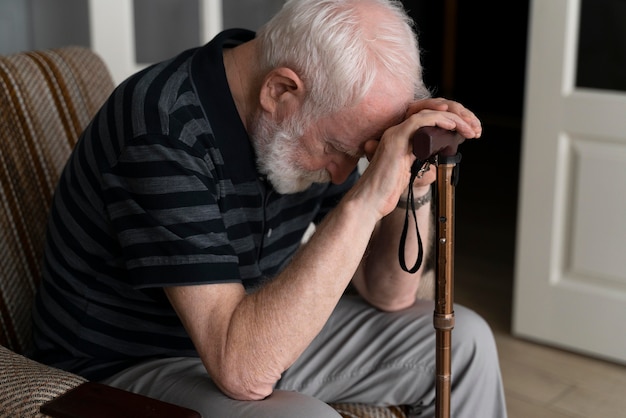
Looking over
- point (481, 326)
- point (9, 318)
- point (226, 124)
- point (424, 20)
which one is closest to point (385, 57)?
point (226, 124)

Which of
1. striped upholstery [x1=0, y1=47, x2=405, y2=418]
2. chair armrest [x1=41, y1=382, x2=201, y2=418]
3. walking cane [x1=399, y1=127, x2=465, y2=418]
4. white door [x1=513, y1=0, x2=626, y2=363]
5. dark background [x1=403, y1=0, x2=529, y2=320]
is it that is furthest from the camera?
dark background [x1=403, y1=0, x2=529, y2=320]

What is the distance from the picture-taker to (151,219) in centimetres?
131

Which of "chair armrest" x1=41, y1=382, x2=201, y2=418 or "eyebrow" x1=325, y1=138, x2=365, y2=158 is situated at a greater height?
"eyebrow" x1=325, y1=138, x2=365, y2=158

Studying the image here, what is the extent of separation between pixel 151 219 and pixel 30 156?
0.52m

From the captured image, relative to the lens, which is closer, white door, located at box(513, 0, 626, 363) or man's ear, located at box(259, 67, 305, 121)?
man's ear, located at box(259, 67, 305, 121)

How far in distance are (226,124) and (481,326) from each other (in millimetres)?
608

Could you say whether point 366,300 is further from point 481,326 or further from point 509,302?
point 509,302

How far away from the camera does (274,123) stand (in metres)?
1.45

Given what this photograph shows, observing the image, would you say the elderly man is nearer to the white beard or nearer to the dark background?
the white beard

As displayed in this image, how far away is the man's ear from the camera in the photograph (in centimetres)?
139

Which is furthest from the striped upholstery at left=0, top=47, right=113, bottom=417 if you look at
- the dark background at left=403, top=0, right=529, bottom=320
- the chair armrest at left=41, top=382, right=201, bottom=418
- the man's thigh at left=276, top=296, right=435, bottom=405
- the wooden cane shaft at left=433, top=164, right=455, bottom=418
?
the dark background at left=403, top=0, right=529, bottom=320

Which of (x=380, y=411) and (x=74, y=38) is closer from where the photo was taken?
(x=380, y=411)

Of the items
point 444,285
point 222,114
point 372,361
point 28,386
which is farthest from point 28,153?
point 444,285

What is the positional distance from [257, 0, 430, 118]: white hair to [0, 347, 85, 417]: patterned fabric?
561 mm
